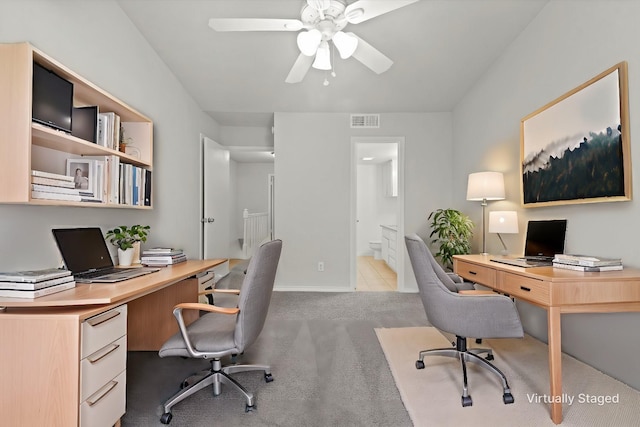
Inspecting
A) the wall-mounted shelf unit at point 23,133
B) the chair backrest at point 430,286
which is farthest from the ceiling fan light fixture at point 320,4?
the chair backrest at point 430,286

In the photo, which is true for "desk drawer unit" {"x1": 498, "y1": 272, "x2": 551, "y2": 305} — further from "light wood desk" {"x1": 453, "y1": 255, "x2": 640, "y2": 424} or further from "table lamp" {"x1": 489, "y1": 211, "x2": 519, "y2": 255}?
"table lamp" {"x1": 489, "y1": 211, "x2": 519, "y2": 255}

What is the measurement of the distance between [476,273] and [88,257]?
2.73 meters

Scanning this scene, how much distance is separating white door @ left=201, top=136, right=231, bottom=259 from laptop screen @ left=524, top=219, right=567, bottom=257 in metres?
3.74

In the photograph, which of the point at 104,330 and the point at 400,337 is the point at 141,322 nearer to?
the point at 104,330

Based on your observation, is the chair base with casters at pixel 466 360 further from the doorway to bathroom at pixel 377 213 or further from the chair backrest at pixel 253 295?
the doorway to bathroom at pixel 377 213

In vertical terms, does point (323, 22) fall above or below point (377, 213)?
above

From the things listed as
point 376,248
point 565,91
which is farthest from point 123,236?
point 376,248

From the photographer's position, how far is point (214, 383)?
6.11 ft

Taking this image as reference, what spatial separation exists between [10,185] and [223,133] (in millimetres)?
4042

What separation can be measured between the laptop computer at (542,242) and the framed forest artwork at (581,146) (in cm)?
17

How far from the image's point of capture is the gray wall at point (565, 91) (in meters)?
1.90

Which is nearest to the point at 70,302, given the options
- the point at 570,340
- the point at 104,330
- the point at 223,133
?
the point at 104,330

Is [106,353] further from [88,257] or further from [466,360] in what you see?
[466,360]

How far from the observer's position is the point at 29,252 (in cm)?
176
